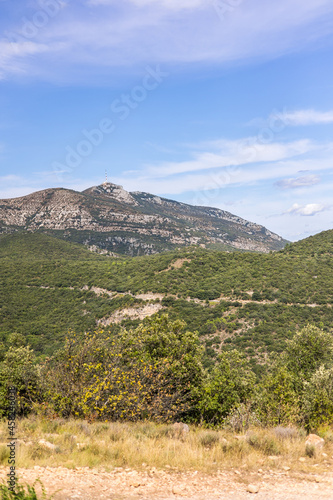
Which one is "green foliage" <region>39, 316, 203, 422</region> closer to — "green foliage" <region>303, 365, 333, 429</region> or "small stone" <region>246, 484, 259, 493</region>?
"green foliage" <region>303, 365, 333, 429</region>

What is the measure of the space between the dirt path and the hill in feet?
107

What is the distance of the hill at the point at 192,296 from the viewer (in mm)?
46562

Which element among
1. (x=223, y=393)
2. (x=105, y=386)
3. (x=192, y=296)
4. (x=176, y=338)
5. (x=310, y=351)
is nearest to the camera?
(x=105, y=386)

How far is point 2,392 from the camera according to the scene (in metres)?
15.5

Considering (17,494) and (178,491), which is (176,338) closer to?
(178,491)

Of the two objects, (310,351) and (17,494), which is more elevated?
(17,494)

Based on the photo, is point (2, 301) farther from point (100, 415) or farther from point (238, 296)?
point (100, 415)

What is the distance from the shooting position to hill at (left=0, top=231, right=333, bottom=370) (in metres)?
46.6

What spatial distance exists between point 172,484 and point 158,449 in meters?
1.26

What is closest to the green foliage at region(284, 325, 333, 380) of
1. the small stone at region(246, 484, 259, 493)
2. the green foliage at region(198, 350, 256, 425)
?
the green foliage at region(198, 350, 256, 425)

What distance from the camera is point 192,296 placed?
6350 centimetres

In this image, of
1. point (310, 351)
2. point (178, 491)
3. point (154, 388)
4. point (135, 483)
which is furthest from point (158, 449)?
point (310, 351)

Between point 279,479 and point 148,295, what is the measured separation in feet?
200

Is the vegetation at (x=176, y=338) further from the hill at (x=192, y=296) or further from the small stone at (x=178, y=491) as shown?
the small stone at (x=178, y=491)
